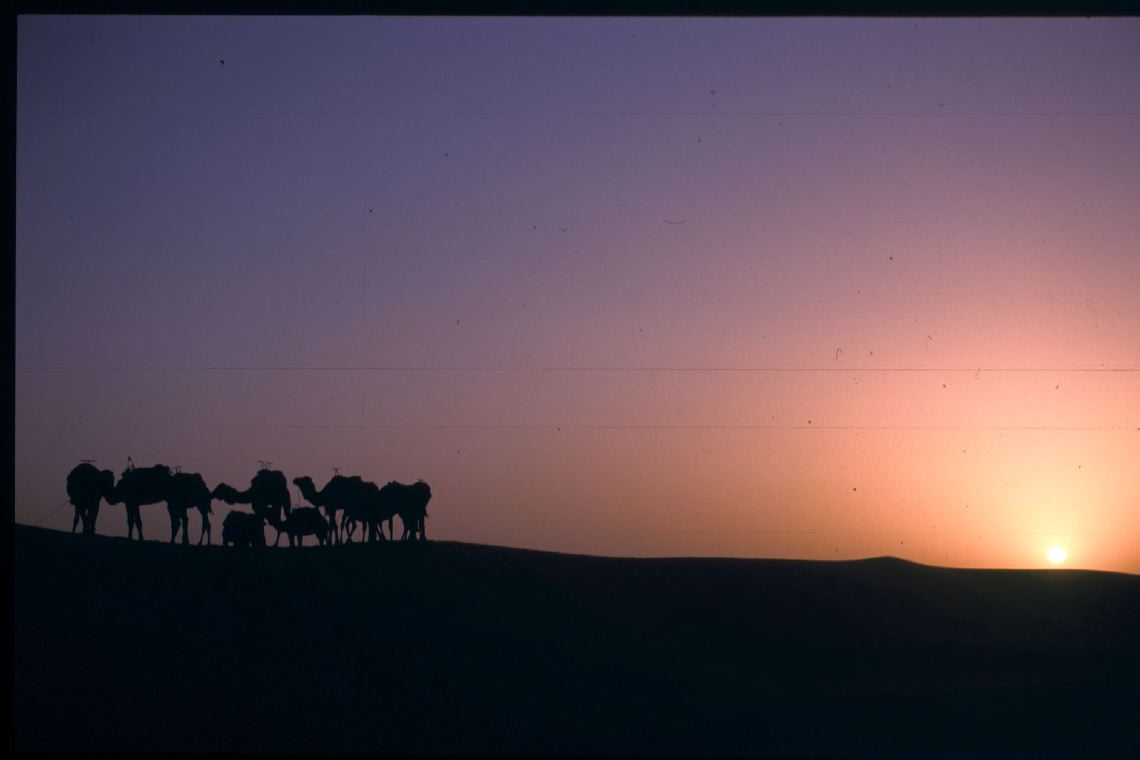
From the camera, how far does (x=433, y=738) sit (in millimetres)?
9500

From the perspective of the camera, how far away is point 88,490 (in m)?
14.8

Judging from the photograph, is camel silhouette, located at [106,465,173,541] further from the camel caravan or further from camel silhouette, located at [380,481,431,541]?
camel silhouette, located at [380,481,431,541]

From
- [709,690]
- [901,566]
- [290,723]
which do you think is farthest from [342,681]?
[901,566]

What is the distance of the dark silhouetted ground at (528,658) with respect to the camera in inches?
375

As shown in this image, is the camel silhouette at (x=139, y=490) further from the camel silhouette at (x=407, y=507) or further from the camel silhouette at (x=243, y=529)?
the camel silhouette at (x=407, y=507)

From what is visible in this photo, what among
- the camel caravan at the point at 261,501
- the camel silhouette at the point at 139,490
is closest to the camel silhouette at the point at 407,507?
the camel caravan at the point at 261,501

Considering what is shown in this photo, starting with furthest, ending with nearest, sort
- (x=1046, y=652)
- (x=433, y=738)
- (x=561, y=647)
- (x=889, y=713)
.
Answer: (x=1046, y=652), (x=561, y=647), (x=889, y=713), (x=433, y=738)

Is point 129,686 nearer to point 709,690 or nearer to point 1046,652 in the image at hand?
point 709,690

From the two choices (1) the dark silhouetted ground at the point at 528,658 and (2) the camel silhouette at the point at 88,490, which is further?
(2) the camel silhouette at the point at 88,490

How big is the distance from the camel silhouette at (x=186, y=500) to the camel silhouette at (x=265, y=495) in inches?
10.8

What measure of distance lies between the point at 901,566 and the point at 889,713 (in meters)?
8.36

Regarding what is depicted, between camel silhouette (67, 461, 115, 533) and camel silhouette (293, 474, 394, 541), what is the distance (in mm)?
2480

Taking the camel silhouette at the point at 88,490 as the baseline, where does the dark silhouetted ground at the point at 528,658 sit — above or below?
below

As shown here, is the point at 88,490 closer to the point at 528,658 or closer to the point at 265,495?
the point at 265,495
